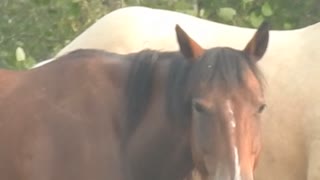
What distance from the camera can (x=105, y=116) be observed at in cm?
516

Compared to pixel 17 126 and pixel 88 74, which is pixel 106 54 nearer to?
pixel 88 74

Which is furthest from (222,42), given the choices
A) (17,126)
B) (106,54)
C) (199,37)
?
(17,126)

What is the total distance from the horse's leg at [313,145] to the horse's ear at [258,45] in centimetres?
130

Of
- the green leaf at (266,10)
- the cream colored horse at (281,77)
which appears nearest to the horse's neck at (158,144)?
the cream colored horse at (281,77)

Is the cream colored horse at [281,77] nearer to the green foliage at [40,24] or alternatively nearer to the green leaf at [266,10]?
the green leaf at [266,10]

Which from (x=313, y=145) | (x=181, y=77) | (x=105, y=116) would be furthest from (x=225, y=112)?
(x=313, y=145)

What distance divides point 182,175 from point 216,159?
0.56m

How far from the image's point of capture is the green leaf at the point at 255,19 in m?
7.98

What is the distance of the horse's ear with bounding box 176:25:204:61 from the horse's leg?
1457mm

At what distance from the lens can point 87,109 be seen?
5.17 meters

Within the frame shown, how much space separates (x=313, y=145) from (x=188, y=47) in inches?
60.1

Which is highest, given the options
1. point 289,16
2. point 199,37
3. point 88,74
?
point 88,74

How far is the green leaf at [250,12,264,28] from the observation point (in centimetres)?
798

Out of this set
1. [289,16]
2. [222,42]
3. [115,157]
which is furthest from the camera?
[289,16]
